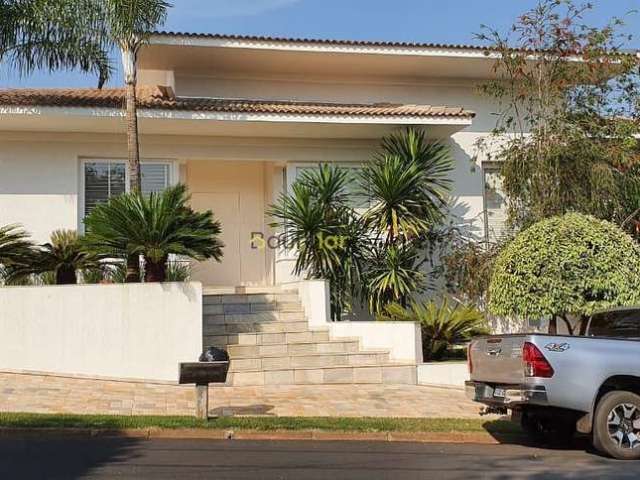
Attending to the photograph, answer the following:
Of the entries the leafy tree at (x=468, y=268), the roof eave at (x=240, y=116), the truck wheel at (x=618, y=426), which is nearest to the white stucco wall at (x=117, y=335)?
the roof eave at (x=240, y=116)

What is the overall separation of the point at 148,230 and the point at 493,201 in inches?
336

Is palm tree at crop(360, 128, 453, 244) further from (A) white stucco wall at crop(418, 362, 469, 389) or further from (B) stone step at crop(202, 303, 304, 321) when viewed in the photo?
(A) white stucco wall at crop(418, 362, 469, 389)

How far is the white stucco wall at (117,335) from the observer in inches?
507

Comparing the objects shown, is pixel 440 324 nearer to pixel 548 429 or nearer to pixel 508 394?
pixel 548 429

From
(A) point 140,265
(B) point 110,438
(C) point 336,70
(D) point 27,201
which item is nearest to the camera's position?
(B) point 110,438

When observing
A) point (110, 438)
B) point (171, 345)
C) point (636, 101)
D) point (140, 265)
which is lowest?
point (110, 438)

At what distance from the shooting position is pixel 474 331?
14664mm

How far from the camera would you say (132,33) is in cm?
1418

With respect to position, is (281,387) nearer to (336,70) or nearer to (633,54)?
(336,70)

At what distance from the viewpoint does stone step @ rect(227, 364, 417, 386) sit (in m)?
13.0

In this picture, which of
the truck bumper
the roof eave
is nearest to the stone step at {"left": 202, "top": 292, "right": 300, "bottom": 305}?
the roof eave

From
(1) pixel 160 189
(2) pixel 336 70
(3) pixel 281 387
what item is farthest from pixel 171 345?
(2) pixel 336 70

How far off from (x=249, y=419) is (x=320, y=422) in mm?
890

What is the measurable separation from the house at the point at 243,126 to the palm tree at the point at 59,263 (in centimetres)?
181
